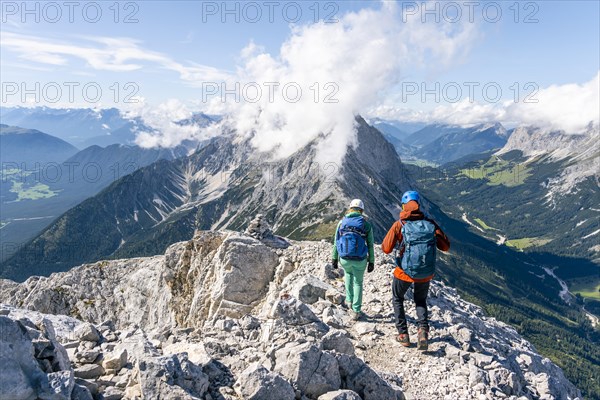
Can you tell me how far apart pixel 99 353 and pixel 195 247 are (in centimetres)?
3170

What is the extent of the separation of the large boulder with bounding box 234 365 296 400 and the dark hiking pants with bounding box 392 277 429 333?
714 cm

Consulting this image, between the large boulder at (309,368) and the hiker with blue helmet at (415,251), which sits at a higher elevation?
the hiker with blue helmet at (415,251)

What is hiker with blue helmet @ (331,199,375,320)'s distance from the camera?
18234 millimetres

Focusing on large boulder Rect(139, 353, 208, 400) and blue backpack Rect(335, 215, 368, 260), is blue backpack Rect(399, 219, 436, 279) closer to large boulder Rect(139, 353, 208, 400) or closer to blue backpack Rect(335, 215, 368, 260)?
blue backpack Rect(335, 215, 368, 260)

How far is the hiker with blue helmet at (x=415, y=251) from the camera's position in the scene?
15.0 m

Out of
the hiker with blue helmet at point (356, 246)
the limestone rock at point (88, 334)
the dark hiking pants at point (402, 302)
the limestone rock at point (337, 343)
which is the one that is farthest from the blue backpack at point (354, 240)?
the limestone rock at point (88, 334)

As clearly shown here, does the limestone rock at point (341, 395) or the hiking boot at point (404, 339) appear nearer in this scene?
the limestone rock at point (341, 395)

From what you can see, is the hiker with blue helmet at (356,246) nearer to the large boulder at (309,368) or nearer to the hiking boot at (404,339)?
the hiking boot at (404,339)

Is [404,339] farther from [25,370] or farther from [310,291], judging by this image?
[25,370]

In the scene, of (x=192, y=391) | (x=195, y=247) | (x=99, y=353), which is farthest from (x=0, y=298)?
(x=192, y=391)

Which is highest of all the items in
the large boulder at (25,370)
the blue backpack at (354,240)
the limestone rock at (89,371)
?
the blue backpack at (354,240)

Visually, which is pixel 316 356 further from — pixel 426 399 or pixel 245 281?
pixel 245 281

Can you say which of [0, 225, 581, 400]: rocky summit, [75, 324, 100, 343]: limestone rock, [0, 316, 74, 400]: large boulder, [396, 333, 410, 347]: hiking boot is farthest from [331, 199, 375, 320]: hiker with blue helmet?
[0, 316, 74, 400]: large boulder

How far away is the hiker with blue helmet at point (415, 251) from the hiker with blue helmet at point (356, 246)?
228 cm
